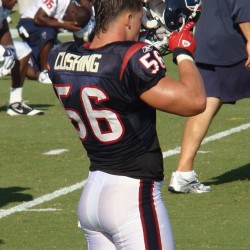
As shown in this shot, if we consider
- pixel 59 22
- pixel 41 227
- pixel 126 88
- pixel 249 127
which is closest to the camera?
pixel 126 88

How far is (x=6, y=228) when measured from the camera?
686 cm

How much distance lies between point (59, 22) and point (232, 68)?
28.4ft

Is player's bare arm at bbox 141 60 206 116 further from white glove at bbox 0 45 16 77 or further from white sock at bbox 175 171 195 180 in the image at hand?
white glove at bbox 0 45 16 77

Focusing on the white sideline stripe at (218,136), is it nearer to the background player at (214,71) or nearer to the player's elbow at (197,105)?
the background player at (214,71)

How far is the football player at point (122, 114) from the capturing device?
408cm

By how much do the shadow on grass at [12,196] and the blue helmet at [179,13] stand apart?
3235 millimetres

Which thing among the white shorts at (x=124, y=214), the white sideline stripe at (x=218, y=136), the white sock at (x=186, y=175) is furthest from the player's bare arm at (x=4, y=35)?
the white shorts at (x=124, y=214)

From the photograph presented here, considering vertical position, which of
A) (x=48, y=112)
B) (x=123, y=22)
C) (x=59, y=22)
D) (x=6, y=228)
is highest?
(x=123, y=22)

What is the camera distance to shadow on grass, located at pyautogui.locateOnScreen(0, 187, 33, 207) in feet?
25.4

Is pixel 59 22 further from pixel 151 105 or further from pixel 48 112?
pixel 151 105

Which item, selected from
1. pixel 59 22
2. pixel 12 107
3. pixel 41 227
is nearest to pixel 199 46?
pixel 41 227

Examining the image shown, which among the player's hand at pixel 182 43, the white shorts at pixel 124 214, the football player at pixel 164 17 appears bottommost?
the white shorts at pixel 124 214

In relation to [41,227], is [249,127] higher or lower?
lower

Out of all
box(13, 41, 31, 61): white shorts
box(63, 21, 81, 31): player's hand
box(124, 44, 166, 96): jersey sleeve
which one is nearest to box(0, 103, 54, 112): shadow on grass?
box(13, 41, 31, 61): white shorts
